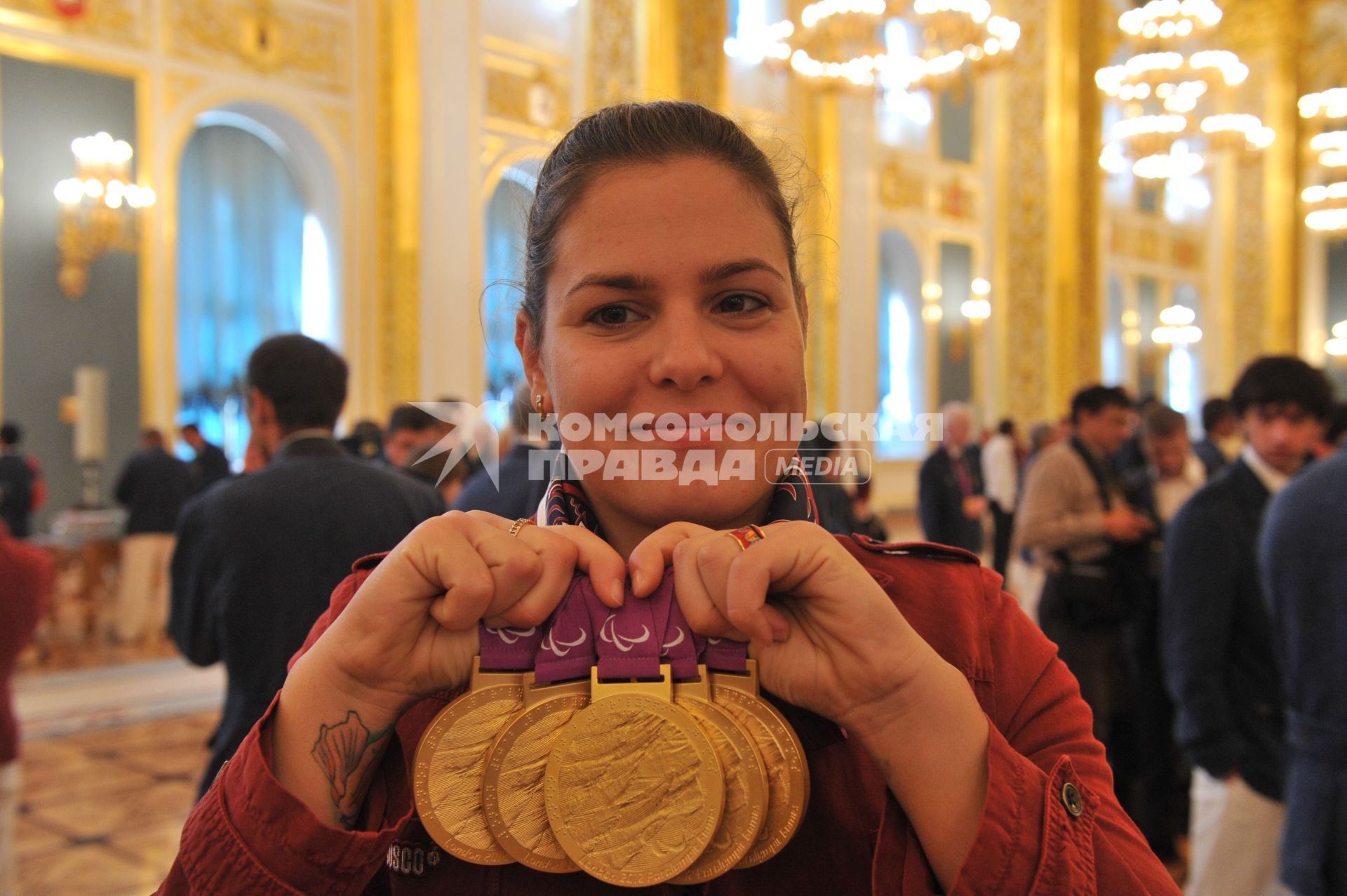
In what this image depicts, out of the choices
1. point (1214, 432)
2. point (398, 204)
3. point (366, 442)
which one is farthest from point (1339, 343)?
point (366, 442)

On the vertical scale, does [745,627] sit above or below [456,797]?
above

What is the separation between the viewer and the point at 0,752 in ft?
7.92

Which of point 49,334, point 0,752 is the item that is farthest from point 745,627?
point 49,334

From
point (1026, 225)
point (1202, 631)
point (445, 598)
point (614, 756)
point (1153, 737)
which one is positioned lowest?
point (1153, 737)

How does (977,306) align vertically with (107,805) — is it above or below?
above

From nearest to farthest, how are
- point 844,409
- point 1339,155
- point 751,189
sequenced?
1. point 751,189
2. point 844,409
3. point 1339,155

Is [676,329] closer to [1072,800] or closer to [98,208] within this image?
[1072,800]

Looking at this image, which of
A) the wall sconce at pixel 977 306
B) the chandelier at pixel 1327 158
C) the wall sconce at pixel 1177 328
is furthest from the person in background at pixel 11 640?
the wall sconce at pixel 1177 328

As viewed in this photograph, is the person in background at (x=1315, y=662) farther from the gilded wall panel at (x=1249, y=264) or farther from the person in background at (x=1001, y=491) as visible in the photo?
the gilded wall panel at (x=1249, y=264)

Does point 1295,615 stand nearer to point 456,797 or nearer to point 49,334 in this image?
point 456,797

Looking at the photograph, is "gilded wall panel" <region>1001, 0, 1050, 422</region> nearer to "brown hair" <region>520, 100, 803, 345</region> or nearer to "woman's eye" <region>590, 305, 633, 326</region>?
"brown hair" <region>520, 100, 803, 345</region>

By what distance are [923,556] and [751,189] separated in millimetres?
414

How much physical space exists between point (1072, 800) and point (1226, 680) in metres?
2.36

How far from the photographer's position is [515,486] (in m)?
2.87
